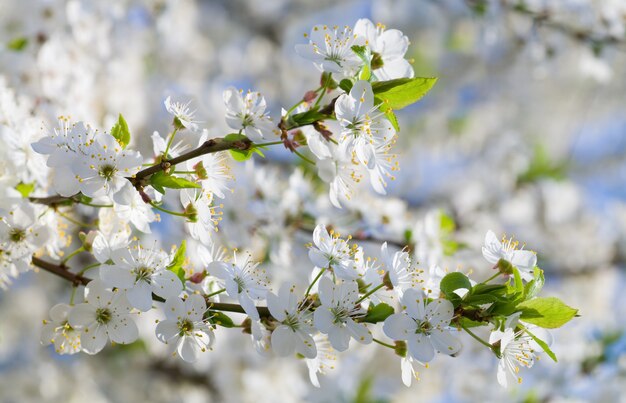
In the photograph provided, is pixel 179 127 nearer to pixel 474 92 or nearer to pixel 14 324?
pixel 14 324

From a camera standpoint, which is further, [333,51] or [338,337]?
[333,51]

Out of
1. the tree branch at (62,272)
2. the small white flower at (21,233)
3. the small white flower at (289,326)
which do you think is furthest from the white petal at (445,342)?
the small white flower at (21,233)

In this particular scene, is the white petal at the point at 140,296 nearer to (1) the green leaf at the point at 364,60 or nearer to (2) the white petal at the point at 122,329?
(2) the white petal at the point at 122,329

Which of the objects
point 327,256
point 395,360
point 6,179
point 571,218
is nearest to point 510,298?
point 327,256

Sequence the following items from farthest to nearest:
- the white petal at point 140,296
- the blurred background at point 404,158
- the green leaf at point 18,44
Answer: the blurred background at point 404,158 → the green leaf at point 18,44 → the white petal at point 140,296

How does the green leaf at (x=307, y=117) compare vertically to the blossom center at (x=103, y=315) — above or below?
above

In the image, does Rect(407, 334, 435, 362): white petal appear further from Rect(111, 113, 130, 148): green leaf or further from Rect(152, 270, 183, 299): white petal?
Rect(111, 113, 130, 148): green leaf

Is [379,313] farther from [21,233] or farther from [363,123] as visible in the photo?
[21,233]

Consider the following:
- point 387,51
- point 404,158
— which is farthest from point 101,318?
point 404,158

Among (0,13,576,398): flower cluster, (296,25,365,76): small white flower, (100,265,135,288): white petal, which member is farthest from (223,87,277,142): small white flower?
(100,265,135,288): white petal
